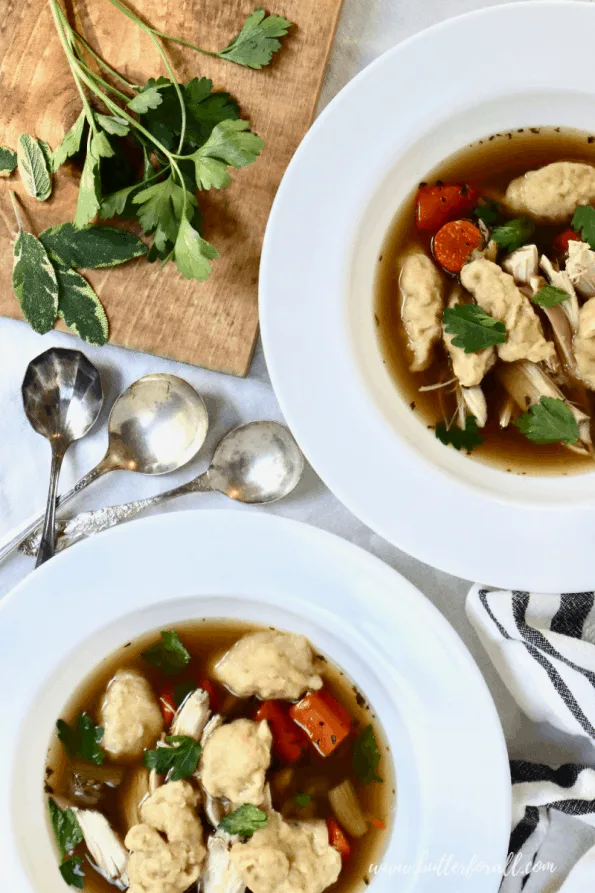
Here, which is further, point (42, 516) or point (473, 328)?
point (42, 516)

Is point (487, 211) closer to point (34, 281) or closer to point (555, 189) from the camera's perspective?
point (555, 189)

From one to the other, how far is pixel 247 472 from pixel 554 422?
716 millimetres

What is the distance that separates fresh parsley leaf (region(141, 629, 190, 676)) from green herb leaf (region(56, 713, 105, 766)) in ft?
0.67

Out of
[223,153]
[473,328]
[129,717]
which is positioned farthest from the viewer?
[129,717]

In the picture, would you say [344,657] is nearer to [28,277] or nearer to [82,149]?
[28,277]

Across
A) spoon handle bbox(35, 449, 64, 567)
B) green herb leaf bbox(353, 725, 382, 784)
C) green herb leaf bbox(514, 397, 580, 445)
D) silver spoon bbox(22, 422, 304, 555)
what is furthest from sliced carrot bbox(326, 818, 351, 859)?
green herb leaf bbox(514, 397, 580, 445)

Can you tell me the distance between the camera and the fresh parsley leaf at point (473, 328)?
1.66 m

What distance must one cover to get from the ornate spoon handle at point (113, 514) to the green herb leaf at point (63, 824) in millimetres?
635

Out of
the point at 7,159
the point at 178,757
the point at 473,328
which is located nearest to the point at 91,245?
the point at 7,159

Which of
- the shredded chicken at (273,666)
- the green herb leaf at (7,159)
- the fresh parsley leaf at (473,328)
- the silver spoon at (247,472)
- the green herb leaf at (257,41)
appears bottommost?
the shredded chicken at (273,666)

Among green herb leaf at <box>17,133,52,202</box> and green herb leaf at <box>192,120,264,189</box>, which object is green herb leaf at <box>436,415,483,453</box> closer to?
green herb leaf at <box>192,120,264,189</box>

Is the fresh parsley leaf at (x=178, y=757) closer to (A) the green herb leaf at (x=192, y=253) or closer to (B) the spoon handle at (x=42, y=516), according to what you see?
(B) the spoon handle at (x=42, y=516)

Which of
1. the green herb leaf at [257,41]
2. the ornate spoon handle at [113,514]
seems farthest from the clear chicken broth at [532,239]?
the ornate spoon handle at [113,514]

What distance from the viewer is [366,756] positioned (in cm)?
182
